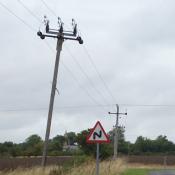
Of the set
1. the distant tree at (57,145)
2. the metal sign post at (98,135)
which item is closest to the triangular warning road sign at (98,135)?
the metal sign post at (98,135)

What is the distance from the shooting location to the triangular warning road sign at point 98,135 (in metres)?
20.2

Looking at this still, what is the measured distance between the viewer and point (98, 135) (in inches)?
801

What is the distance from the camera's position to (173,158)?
93.5 meters

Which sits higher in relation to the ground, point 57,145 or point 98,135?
point 57,145

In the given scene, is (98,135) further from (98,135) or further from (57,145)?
(57,145)

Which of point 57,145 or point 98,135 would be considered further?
point 57,145

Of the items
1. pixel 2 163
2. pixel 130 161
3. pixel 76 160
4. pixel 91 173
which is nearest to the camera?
pixel 91 173

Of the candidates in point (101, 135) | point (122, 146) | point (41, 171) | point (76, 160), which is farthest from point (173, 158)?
point (101, 135)

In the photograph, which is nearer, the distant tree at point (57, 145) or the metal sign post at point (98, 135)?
the metal sign post at point (98, 135)

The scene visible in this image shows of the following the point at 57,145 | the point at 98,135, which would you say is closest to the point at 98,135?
the point at 98,135

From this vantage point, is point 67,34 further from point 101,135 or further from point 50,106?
point 101,135

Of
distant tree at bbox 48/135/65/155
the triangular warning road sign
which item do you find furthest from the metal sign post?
distant tree at bbox 48/135/65/155

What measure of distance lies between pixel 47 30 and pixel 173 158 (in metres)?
66.3

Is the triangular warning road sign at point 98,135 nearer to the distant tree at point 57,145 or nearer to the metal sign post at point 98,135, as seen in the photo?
the metal sign post at point 98,135
